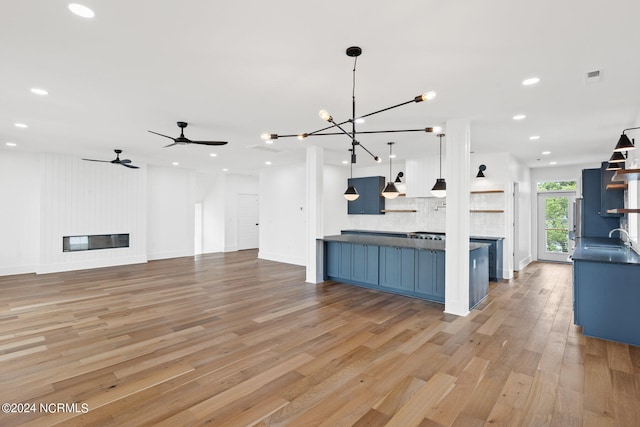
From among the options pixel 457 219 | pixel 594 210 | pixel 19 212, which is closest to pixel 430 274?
pixel 457 219

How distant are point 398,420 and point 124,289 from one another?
5585 mm

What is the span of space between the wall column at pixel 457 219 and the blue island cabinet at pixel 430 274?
0.36 meters

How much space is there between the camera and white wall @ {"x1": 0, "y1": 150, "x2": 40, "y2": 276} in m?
7.18

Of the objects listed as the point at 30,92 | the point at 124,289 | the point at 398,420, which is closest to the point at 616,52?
the point at 398,420

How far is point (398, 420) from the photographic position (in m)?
2.23

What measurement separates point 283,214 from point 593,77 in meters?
7.36

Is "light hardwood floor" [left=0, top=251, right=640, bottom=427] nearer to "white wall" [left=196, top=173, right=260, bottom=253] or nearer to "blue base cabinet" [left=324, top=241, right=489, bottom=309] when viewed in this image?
"blue base cabinet" [left=324, top=241, right=489, bottom=309]

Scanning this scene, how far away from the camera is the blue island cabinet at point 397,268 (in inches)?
212

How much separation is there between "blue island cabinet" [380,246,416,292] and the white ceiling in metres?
→ 2.14

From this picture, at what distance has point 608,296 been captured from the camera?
3623 mm

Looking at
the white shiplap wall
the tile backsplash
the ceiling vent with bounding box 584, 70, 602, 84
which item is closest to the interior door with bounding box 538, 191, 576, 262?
the tile backsplash

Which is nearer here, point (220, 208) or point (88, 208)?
point (88, 208)

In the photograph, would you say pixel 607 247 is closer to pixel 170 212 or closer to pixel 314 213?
pixel 314 213

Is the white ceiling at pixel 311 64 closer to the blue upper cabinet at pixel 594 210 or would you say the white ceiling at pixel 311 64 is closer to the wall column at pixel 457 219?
→ the wall column at pixel 457 219
